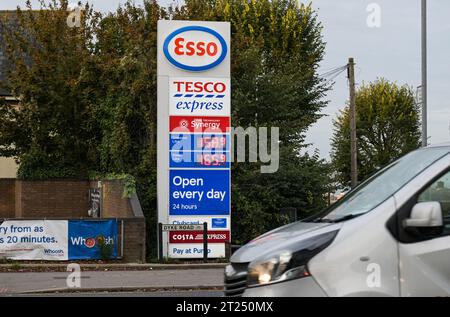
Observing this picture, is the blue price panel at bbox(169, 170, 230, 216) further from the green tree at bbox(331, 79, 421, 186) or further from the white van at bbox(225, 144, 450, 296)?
the green tree at bbox(331, 79, 421, 186)

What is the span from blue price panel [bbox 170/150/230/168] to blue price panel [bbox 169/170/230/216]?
17 cm

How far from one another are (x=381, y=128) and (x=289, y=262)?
53.0 meters

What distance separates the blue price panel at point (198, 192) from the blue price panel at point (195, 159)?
6.7 inches

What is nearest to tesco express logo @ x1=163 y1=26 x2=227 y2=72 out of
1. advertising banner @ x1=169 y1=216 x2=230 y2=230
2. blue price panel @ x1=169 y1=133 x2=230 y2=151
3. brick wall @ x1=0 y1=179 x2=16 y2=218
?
blue price panel @ x1=169 y1=133 x2=230 y2=151

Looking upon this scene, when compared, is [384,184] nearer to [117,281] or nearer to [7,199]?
[117,281]

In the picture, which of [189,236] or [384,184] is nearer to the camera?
[384,184]

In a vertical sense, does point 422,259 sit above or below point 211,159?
below

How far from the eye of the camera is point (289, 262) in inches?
213

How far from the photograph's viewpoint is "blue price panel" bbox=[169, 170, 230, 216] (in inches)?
825

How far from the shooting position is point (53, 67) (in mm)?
28203

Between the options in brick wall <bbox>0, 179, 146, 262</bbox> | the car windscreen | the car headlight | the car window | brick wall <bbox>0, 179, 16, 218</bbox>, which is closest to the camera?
the car headlight

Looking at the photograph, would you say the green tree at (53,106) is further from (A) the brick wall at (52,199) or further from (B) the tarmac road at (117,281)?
(B) the tarmac road at (117,281)

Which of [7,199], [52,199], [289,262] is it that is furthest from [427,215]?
[7,199]

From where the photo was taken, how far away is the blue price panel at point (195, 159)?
2091cm
